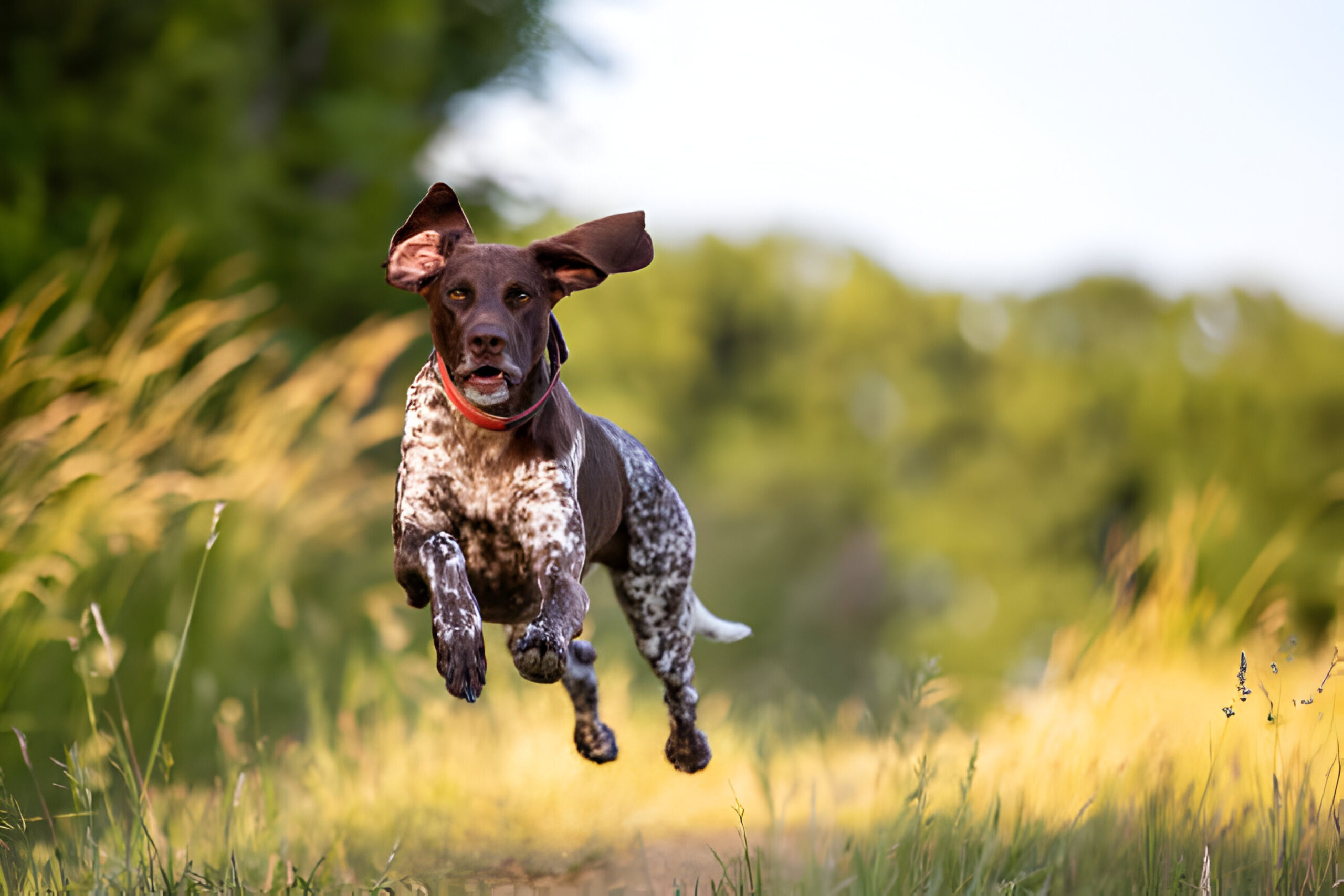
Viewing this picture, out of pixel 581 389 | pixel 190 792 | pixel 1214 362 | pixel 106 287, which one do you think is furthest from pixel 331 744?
pixel 1214 362

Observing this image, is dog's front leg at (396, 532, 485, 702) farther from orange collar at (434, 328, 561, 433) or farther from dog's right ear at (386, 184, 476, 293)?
dog's right ear at (386, 184, 476, 293)

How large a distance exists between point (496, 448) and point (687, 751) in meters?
0.90

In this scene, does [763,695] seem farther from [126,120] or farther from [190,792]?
[126,120]

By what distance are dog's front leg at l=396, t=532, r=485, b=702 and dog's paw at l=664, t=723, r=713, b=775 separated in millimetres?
747

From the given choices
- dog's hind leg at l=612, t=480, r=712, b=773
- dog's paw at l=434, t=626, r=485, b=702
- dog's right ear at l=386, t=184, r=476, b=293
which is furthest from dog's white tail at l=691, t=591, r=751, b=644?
dog's right ear at l=386, t=184, r=476, b=293

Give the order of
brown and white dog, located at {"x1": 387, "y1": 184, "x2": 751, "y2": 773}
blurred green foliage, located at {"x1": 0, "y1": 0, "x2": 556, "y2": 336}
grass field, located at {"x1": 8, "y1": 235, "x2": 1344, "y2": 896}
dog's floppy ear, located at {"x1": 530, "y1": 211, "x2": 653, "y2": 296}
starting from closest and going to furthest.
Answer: brown and white dog, located at {"x1": 387, "y1": 184, "x2": 751, "y2": 773}
dog's floppy ear, located at {"x1": 530, "y1": 211, "x2": 653, "y2": 296}
grass field, located at {"x1": 8, "y1": 235, "x2": 1344, "y2": 896}
blurred green foliage, located at {"x1": 0, "y1": 0, "x2": 556, "y2": 336}

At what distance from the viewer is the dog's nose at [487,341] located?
204 centimetres

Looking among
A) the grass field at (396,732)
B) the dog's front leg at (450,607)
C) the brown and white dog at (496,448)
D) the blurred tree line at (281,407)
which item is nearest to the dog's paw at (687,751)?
the grass field at (396,732)

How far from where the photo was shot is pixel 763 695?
9.41 m

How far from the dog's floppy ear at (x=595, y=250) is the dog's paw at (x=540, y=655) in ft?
2.18

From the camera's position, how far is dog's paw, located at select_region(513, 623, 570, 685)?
194 centimetres

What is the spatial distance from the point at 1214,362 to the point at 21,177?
19068 mm

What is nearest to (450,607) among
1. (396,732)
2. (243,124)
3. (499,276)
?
(499,276)

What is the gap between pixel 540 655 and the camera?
76.4 inches
